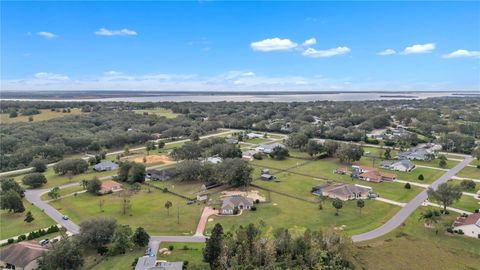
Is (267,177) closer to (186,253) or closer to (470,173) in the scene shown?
(186,253)

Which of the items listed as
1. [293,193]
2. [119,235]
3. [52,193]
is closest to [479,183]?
[293,193]

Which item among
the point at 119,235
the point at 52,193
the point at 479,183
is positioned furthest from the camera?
the point at 479,183

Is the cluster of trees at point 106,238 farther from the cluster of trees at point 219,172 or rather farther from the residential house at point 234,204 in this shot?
the cluster of trees at point 219,172

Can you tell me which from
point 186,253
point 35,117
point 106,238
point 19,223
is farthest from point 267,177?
point 35,117

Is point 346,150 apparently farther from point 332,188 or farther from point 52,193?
point 52,193

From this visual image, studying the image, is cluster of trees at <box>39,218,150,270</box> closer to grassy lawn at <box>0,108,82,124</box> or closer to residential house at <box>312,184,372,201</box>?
residential house at <box>312,184,372,201</box>

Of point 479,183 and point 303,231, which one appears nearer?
point 303,231
